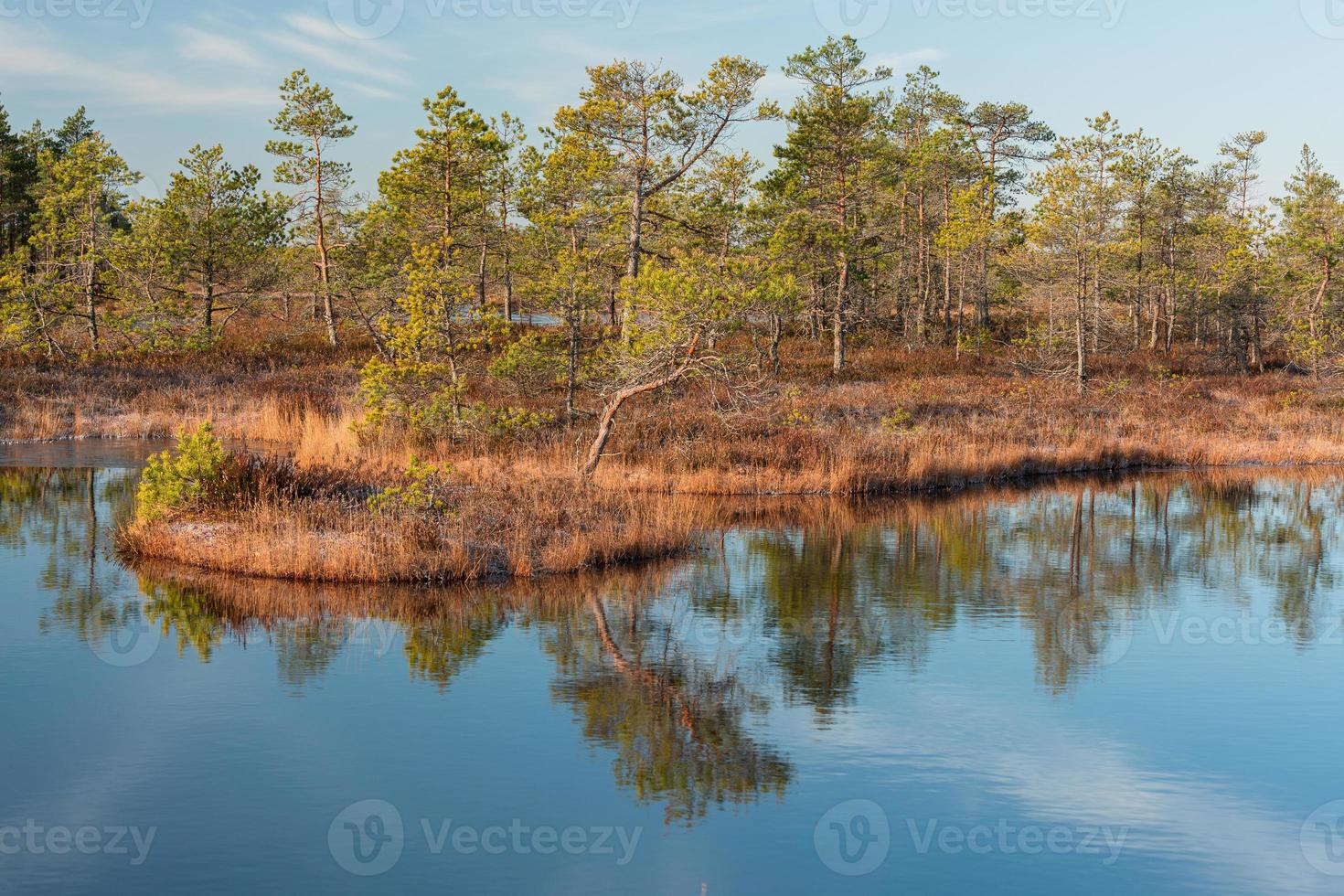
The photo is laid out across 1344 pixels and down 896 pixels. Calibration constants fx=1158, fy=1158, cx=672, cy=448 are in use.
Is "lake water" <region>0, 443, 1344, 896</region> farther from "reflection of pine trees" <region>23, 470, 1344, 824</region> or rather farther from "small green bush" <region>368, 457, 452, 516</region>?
"small green bush" <region>368, 457, 452, 516</region>

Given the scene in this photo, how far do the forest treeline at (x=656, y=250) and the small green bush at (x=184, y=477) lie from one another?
649 centimetres

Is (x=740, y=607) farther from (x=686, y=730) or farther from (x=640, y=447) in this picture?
(x=640, y=447)

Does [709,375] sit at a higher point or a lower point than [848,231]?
lower

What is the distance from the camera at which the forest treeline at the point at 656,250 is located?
86.6 ft

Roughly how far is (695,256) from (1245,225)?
4876 centimetres

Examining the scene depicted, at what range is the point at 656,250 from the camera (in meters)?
38.8

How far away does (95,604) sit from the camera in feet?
52.1

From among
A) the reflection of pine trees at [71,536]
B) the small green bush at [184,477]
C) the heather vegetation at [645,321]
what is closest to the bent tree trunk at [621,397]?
the heather vegetation at [645,321]

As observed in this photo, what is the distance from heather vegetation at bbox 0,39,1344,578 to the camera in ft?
68.6

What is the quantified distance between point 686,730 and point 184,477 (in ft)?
35.5

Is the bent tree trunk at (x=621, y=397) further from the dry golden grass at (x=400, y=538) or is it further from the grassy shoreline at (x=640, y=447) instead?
the dry golden grass at (x=400, y=538)

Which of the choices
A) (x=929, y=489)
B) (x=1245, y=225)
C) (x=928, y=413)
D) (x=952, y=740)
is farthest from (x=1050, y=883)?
(x=1245, y=225)

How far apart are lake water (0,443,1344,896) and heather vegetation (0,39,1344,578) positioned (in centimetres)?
243

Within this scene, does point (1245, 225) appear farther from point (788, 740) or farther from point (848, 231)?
point (788, 740)
